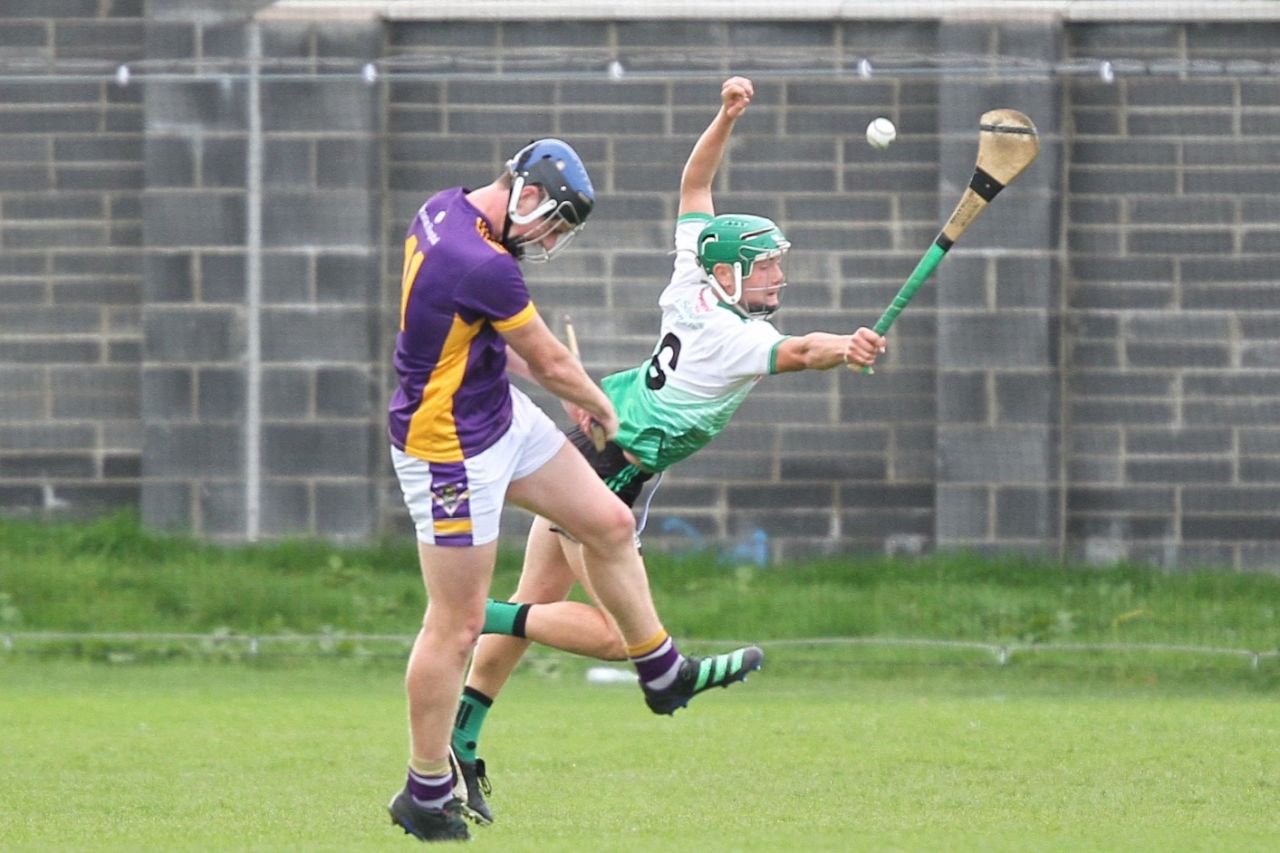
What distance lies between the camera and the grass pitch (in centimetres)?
709

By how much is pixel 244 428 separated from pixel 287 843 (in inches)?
311

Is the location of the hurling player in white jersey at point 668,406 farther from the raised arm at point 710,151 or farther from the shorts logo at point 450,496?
the shorts logo at point 450,496

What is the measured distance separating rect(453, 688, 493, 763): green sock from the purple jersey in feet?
4.27

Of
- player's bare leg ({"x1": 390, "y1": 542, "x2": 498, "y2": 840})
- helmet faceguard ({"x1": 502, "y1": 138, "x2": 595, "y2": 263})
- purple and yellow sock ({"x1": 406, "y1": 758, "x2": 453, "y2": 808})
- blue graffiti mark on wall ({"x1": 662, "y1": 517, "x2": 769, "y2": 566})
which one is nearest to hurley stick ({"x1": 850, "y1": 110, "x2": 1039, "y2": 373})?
helmet faceguard ({"x1": 502, "y1": 138, "x2": 595, "y2": 263})

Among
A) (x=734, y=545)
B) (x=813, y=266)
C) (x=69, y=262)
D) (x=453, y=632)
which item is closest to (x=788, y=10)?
(x=813, y=266)

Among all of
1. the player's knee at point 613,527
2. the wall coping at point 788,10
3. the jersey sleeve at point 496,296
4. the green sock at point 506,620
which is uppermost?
the wall coping at point 788,10

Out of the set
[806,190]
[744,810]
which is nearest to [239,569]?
[806,190]

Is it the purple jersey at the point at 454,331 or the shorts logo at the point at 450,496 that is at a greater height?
the purple jersey at the point at 454,331

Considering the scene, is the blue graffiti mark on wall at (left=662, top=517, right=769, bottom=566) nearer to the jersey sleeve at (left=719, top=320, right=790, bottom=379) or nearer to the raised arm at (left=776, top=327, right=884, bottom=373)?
the jersey sleeve at (left=719, top=320, right=790, bottom=379)

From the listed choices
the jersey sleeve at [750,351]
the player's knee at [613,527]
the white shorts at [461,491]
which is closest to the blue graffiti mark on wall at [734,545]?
the jersey sleeve at [750,351]

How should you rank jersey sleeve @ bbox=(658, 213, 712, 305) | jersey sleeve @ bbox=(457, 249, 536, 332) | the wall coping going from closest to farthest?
1. jersey sleeve @ bbox=(457, 249, 536, 332)
2. jersey sleeve @ bbox=(658, 213, 712, 305)
3. the wall coping

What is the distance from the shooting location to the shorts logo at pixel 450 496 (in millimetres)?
6656

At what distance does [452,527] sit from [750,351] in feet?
4.63

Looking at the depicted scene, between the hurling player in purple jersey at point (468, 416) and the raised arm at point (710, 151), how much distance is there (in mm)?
1238
